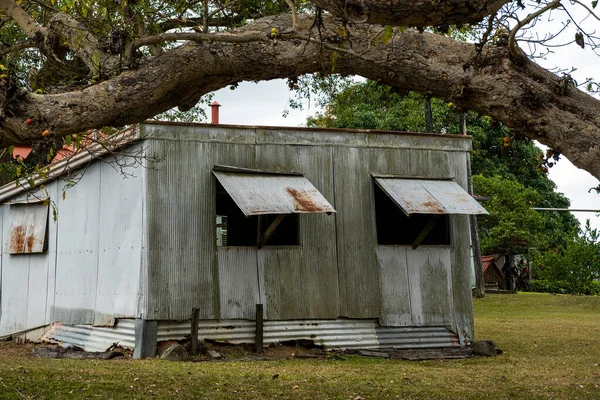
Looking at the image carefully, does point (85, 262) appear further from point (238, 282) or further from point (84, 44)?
point (84, 44)

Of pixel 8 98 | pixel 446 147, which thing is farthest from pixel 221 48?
pixel 446 147

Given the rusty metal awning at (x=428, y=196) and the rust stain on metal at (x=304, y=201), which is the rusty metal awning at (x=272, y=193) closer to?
the rust stain on metal at (x=304, y=201)

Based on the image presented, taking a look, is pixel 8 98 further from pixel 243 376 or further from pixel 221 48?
pixel 243 376

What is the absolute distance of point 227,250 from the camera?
12617mm

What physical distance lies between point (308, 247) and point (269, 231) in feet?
2.88

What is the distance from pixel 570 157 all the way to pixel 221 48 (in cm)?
321

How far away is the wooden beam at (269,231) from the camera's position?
12242 mm

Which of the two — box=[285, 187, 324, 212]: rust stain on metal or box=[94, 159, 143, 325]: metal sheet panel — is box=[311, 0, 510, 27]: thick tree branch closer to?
box=[285, 187, 324, 212]: rust stain on metal

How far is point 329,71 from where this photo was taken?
327 inches

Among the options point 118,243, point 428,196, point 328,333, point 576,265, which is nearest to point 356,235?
point 428,196

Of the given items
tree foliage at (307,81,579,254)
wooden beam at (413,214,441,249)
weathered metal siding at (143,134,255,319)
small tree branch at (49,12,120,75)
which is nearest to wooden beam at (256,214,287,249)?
weathered metal siding at (143,134,255,319)

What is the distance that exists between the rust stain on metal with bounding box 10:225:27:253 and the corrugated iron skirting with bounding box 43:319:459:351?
7.63ft

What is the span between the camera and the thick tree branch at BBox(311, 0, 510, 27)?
18.4ft

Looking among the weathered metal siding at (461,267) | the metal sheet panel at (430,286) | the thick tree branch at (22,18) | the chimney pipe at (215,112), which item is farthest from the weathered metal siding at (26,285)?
the weathered metal siding at (461,267)
